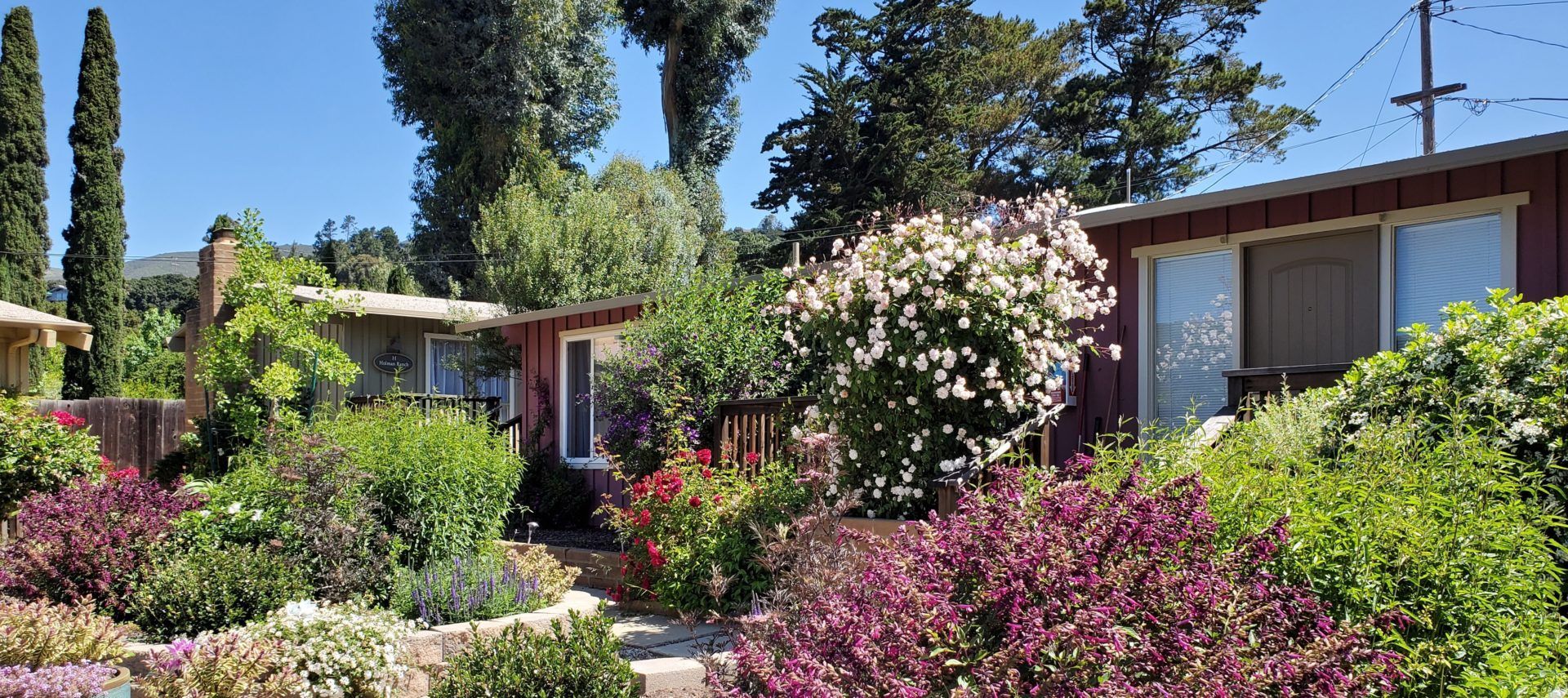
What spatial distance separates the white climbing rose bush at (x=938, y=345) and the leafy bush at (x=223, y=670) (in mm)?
3348

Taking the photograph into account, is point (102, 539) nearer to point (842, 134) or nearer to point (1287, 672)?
point (1287, 672)

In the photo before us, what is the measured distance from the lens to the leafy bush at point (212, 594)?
5211 mm

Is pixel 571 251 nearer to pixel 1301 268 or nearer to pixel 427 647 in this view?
pixel 1301 268

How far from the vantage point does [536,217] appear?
17156 mm

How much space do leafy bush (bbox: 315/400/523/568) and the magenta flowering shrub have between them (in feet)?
13.4

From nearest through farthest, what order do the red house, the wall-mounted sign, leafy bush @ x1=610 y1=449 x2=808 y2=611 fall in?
the red house → leafy bush @ x1=610 y1=449 x2=808 y2=611 → the wall-mounted sign

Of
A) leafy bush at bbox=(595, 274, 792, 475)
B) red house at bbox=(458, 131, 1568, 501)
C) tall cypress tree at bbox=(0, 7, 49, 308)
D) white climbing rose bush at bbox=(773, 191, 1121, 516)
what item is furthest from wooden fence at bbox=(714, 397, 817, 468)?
tall cypress tree at bbox=(0, 7, 49, 308)

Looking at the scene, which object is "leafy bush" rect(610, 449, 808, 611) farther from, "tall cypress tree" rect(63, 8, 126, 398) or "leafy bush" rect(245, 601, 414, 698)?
"tall cypress tree" rect(63, 8, 126, 398)

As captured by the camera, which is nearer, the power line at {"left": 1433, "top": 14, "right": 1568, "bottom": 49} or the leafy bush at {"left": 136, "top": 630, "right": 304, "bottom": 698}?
the leafy bush at {"left": 136, "top": 630, "right": 304, "bottom": 698}

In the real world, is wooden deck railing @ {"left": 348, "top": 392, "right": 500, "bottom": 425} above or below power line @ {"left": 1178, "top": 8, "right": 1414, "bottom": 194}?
below

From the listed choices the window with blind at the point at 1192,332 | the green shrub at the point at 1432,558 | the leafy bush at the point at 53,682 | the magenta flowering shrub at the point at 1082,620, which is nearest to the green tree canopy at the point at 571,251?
the window with blind at the point at 1192,332

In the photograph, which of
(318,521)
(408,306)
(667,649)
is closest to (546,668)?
(667,649)

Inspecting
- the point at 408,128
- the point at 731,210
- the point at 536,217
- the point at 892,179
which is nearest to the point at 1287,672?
the point at 536,217

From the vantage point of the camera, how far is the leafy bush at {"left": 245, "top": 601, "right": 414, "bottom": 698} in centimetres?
445
